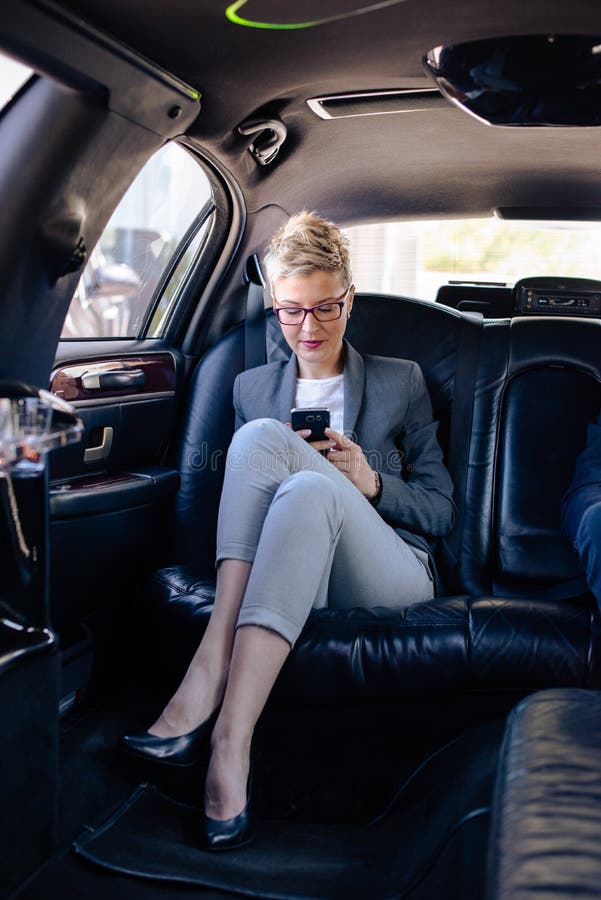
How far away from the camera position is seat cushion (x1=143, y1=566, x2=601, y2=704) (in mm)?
1816

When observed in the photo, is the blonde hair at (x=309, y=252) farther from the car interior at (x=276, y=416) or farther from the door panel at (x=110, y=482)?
the door panel at (x=110, y=482)

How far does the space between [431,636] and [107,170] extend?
3.80 feet

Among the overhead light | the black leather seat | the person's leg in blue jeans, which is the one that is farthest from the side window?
the person's leg in blue jeans

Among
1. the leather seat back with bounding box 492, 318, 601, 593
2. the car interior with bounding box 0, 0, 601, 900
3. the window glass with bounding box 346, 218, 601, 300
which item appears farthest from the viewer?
the window glass with bounding box 346, 218, 601, 300

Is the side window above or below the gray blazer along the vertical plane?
above

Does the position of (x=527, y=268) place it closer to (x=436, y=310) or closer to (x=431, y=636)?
(x=436, y=310)

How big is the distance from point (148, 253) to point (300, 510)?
3.57 feet

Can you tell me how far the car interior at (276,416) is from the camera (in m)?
1.35

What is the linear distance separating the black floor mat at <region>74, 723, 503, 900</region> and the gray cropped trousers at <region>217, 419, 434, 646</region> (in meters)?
0.38

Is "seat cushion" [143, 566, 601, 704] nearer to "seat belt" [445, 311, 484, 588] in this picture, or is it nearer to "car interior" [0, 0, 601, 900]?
"car interior" [0, 0, 601, 900]

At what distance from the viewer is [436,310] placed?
8.34ft

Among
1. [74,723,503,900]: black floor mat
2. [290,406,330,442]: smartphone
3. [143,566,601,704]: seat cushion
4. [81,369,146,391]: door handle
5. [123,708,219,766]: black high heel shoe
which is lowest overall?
[74,723,503,900]: black floor mat

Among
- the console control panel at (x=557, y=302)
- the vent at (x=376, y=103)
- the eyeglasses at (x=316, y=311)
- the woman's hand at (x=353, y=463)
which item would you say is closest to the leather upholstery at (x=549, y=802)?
the woman's hand at (x=353, y=463)

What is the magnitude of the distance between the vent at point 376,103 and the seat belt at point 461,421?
623mm
